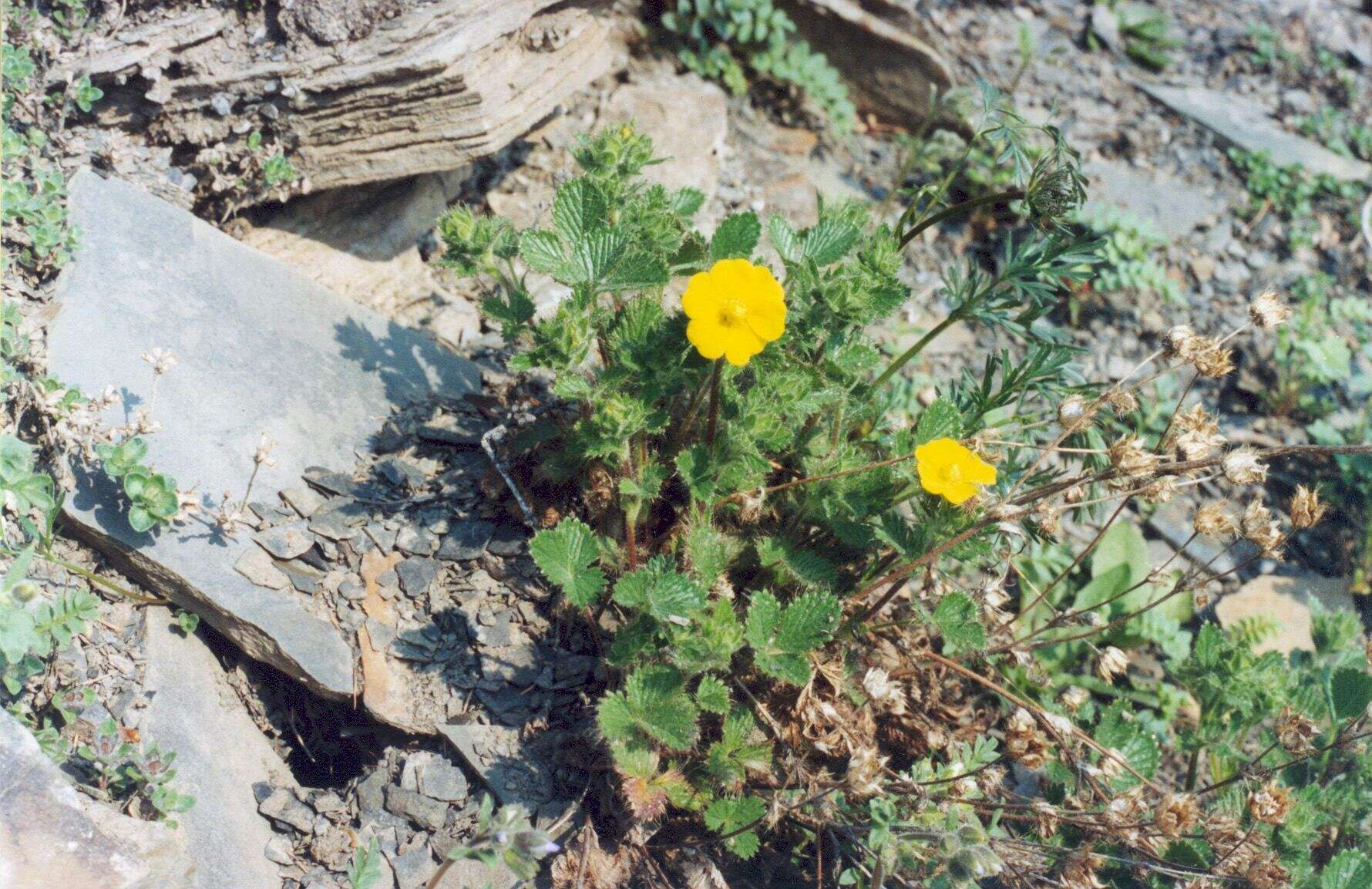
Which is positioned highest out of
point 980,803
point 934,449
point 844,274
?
point 844,274

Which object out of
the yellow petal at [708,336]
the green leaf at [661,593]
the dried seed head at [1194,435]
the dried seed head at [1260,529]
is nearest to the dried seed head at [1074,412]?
the dried seed head at [1194,435]

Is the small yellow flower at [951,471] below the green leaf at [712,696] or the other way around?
the other way around

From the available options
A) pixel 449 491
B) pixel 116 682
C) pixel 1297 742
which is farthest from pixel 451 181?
pixel 1297 742

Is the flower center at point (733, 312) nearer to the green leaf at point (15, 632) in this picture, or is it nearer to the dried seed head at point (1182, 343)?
the dried seed head at point (1182, 343)

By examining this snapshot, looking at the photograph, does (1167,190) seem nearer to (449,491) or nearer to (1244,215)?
(1244,215)

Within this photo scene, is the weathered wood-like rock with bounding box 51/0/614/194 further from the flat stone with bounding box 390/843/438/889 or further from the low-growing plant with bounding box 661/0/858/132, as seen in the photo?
the flat stone with bounding box 390/843/438/889

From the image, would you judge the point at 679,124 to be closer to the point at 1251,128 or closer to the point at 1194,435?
the point at 1194,435
